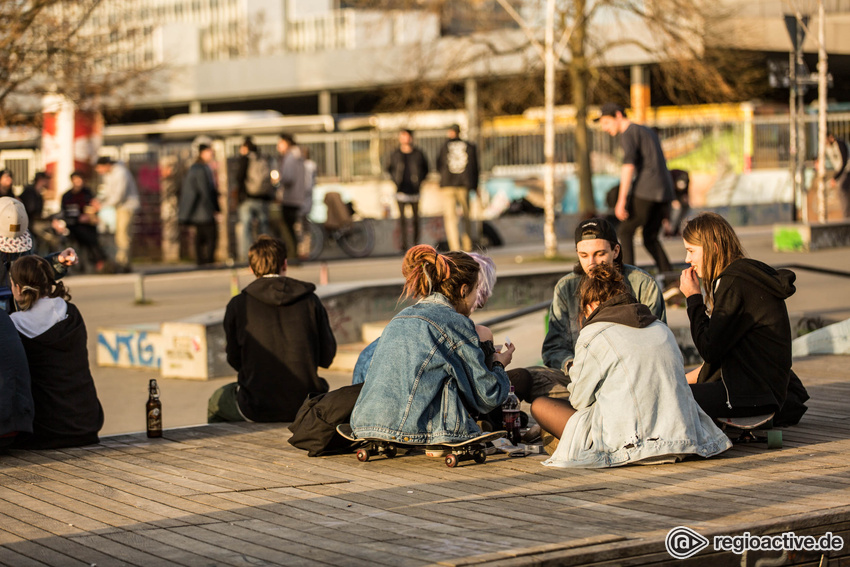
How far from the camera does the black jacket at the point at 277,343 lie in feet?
24.8

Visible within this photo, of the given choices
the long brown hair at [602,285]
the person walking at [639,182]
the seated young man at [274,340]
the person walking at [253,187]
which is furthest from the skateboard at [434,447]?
the person walking at [253,187]

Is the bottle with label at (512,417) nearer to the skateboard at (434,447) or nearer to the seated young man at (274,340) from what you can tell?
the skateboard at (434,447)

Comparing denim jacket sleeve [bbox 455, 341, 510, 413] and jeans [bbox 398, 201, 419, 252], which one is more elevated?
jeans [bbox 398, 201, 419, 252]

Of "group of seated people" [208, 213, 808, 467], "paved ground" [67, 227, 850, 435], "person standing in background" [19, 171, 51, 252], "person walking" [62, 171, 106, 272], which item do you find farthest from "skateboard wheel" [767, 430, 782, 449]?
"person standing in background" [19, 171, 51, 252]

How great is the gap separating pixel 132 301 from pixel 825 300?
9.15 metres

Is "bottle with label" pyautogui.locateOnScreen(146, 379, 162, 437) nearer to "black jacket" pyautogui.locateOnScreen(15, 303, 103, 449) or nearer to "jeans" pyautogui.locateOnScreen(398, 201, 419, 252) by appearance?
"black jacket" pyautogui.locateOnScreen(15, 303, 103, 449)

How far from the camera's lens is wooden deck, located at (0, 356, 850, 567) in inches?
177

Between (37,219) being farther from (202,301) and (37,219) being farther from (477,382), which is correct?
(477,382)

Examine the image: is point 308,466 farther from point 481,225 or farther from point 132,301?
point 481,225

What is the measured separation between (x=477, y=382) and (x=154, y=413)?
2.27 m

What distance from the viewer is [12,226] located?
7.38m

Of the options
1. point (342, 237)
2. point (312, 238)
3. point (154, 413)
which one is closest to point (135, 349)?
point (154, 413)

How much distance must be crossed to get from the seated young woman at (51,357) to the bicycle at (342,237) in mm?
15050

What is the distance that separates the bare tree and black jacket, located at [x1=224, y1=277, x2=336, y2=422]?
38.8 ft
